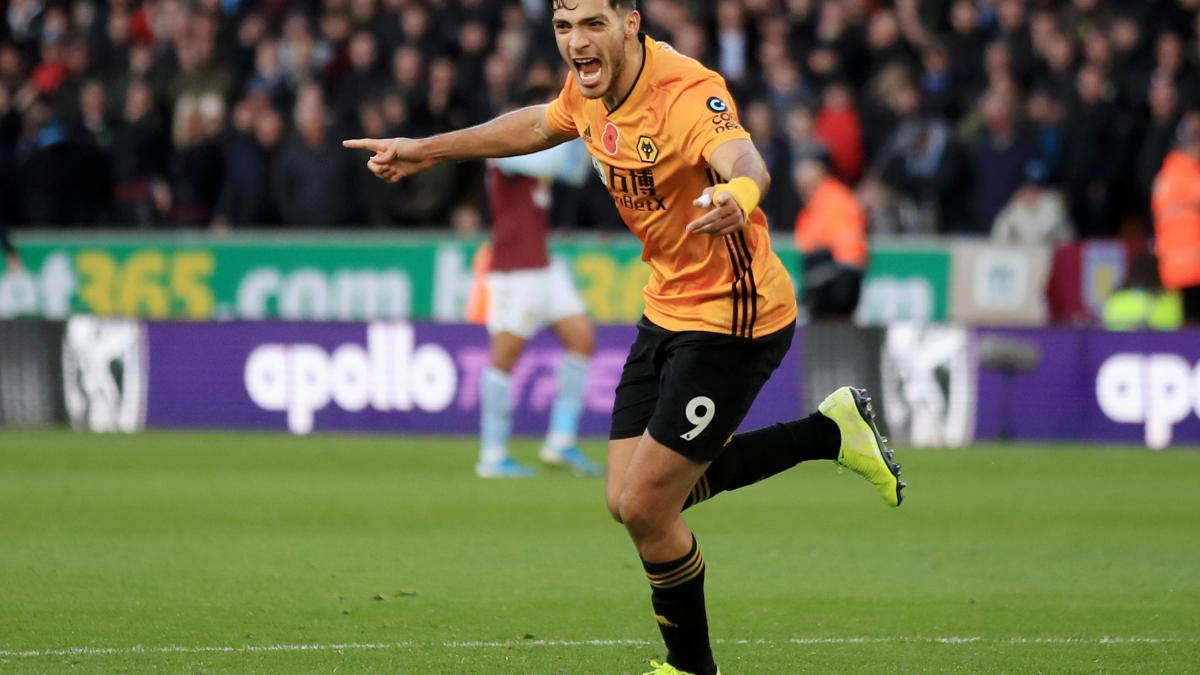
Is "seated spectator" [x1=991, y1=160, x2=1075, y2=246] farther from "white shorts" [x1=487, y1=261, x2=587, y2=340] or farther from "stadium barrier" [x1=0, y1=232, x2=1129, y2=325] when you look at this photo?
"white shorts" [x1=487, y1=261, x2=587, y2=340]

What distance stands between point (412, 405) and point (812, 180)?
4.40 meters

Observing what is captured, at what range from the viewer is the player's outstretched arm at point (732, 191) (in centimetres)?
545

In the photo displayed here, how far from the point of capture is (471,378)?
1575 centimetres

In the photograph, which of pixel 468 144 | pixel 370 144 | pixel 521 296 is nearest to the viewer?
pixel 370 144

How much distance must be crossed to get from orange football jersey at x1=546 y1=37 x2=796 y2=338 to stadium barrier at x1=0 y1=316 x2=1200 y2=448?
9.24 metres

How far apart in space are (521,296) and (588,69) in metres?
6.41

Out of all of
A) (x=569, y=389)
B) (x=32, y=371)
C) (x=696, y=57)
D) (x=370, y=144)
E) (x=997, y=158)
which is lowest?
(x=32, y=371)

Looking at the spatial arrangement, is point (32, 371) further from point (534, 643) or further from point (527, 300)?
point (534, 643)

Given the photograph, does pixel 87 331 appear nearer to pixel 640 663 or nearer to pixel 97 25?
pixel 97 25

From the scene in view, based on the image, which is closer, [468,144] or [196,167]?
[468,144]

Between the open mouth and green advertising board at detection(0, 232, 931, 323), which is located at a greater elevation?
the open mouth

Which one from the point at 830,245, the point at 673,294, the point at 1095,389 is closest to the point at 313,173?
the point at 830,245

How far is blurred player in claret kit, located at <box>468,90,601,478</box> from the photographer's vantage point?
12562 millimetres

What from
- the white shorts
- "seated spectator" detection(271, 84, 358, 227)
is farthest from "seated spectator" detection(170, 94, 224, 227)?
the white shorts
